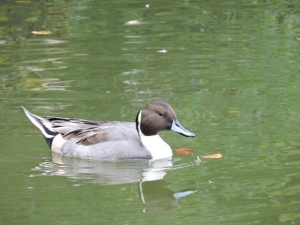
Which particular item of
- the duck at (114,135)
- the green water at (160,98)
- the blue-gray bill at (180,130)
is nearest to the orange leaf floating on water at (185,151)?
the green water at (160,98)

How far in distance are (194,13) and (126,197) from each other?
8.22 metres

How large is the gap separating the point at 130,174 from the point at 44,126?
1.40 metres

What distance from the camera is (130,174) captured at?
8812 millimetres

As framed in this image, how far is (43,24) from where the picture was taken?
50.4ft

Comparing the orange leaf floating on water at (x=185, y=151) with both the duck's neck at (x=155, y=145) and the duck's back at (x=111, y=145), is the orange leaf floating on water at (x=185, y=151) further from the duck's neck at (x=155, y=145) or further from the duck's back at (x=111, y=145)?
the duck's back at (x=111, y=145)

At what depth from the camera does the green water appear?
7730 millimetres

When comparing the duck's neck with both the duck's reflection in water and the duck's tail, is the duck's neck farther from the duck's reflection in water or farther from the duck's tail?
the duck's tail

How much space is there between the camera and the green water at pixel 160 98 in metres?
7.73

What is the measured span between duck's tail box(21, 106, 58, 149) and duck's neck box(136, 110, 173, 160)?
0.97 meters

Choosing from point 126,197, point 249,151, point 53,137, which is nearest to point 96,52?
point 53,137

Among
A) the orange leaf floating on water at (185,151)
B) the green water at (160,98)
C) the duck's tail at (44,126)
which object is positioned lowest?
the orange leaf floating on water at (185,151)

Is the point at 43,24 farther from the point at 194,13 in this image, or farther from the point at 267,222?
the point at 267,222

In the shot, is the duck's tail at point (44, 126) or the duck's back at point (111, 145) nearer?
the duck's back at point (111, 145)

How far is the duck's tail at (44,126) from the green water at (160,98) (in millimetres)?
184
